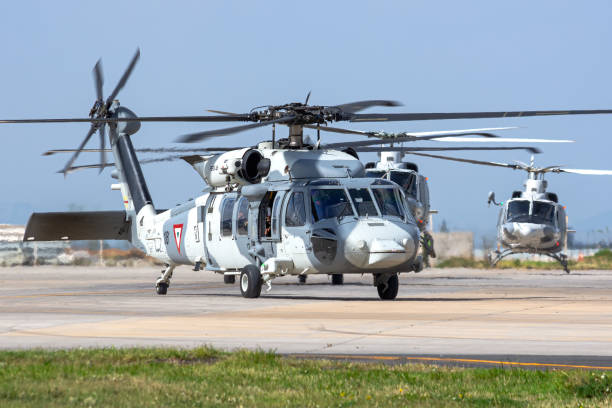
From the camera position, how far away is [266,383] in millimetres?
8406

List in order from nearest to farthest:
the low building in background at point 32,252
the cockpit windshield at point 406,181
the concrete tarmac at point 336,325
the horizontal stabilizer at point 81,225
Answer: the concrete tarmac at point 336,325 → the horizontal stabilizer at point 81,225 → the cockpit windshield at point 406,181 → the low building in background at point 32,252

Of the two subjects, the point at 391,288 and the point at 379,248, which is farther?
the point at 391,288

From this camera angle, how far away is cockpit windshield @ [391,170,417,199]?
33906mm

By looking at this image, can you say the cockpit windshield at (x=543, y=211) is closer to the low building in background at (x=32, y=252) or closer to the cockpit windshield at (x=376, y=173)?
the cockpit windshield at (x=376, y=173)

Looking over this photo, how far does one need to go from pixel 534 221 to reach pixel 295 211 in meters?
24.3

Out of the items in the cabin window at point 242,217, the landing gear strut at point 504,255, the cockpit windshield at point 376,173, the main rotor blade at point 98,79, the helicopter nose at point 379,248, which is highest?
the main rotor blade at point 98,79

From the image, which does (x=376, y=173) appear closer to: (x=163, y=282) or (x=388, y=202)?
(x=163, y=282)

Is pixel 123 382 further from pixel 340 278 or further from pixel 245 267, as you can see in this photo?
pixel 340 278

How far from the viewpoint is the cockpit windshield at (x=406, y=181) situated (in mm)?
33906

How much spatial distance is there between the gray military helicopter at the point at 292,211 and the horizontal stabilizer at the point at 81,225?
247 centimetres

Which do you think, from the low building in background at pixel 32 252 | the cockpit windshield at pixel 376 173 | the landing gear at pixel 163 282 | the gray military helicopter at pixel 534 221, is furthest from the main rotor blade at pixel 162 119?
the low building in background at pixel 32 252

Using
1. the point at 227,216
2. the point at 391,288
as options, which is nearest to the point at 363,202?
the point at 391,288

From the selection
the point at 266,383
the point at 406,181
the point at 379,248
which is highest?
the point at 406,181

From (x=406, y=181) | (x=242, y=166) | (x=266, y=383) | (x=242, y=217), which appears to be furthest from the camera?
(x=406, y=181)
